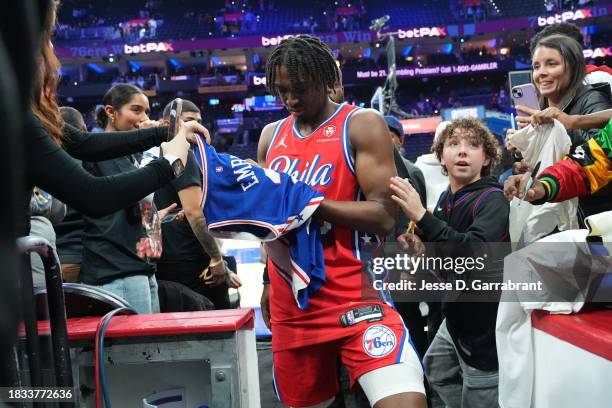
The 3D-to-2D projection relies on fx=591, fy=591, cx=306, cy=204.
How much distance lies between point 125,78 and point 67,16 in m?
4.44

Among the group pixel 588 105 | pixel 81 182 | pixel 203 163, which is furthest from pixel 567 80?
pixel 81 182

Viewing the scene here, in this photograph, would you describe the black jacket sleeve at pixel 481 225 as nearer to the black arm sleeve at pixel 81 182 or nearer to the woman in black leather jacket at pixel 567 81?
the woman in black leather jacket at pixel 567 81

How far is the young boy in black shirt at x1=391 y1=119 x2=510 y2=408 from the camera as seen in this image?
2.46m

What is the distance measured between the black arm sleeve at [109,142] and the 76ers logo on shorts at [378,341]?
1094mm

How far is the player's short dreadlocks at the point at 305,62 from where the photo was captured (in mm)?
2072

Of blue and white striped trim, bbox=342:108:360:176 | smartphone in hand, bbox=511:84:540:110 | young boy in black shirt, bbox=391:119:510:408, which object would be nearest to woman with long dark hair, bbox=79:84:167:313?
blue and white striped trim, bbox=342:108:360:176

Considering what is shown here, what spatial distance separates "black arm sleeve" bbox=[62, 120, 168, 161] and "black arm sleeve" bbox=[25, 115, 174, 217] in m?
0.64

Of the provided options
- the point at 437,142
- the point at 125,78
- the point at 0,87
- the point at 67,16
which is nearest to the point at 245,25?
the point at 125,78

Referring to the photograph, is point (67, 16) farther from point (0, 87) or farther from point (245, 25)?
point (0, 87)

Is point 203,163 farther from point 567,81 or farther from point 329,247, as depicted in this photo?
point 567,81

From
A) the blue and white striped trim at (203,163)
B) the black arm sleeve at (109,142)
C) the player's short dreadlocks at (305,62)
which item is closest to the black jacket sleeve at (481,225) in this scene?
the player's short dreadlocks at (305,62)

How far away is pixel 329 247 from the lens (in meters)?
2.10

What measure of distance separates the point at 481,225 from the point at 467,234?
3.9 inches

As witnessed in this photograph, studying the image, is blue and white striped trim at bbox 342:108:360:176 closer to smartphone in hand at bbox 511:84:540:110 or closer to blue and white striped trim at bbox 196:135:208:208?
blue and white striped trim at bbox 196:135:208:208
